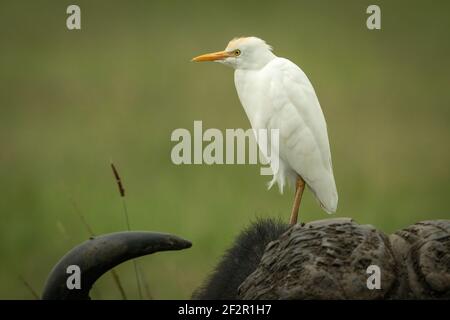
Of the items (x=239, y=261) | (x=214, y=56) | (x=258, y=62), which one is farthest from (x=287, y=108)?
(x=239, y=261)

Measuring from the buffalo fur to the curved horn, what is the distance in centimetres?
39

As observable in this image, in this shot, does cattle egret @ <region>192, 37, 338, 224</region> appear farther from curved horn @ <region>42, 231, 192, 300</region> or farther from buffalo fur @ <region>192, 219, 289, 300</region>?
curved horn @ <region>42, 231, 192, 300</region>

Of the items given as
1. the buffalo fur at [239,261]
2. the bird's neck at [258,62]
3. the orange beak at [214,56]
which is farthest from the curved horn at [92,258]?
the bird's neck at [258,62]

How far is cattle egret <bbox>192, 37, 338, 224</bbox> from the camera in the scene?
4660 millimetres

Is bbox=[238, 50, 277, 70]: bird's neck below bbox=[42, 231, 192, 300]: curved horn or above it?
above

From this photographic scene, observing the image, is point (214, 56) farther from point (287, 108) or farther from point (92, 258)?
point (92, 258)

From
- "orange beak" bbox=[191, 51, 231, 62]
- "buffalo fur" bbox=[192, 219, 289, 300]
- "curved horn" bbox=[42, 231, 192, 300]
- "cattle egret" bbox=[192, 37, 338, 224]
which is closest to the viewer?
"curved horn" bbox=[42, 231, 192, 300]

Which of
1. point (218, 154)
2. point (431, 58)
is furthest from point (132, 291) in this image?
point (431, 58)

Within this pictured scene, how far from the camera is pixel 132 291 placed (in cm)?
592

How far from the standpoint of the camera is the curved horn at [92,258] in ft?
A: 10.9

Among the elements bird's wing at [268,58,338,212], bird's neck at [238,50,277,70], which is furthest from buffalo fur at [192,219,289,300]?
bird's neck at [238,50,277,70]

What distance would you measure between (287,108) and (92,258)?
1.74 meters

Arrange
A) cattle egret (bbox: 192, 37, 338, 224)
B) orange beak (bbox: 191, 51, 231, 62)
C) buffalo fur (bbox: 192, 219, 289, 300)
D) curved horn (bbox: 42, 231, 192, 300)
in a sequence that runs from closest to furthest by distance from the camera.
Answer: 1. curved horn (bbox: 42, 231, 192, 300)
2. buffalo fur (bbox: 192, 219, 289, 300)
3. orange beak (bbox: 191, 51, 231, 62)
4. cattle egret (bbox: 192, 37, 338, 224)

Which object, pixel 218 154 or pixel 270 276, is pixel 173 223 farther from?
pixel 270 276
